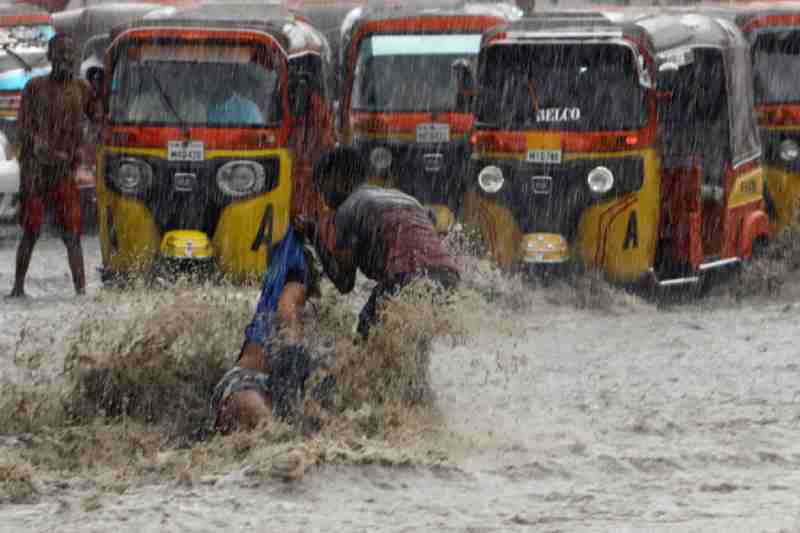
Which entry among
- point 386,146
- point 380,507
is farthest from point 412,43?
point 380,507

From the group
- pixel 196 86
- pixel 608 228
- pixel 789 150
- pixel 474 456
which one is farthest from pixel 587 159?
pixel 474 456

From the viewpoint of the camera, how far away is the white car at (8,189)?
658 inches

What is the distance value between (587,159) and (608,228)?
506 millimetres

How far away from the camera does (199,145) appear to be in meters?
14.0

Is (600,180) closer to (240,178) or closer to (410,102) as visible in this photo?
(240,178)

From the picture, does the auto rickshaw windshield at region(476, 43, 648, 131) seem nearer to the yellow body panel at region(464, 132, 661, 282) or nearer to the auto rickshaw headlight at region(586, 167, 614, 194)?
the yellow body panel at region(464, 132, 661, 282)

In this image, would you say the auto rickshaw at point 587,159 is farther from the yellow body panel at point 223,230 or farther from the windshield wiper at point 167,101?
the windshield wiper at point 167,101

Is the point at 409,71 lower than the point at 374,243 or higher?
higher

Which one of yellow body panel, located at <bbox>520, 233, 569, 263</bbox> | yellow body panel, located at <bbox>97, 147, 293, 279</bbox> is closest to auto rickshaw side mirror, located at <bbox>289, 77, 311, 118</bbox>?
yellow body panel, located at <bbox>97, 147, 293, 279</bbox>

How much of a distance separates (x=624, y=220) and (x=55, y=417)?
5472 mm

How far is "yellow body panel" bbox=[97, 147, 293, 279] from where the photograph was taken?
1389 cm

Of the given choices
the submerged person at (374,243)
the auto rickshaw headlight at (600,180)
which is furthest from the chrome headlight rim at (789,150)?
the submerged person at (374,243)

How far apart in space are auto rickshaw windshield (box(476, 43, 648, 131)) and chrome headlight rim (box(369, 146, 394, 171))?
2.70m

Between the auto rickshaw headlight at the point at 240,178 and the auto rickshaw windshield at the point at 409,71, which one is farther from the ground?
the auto rickshaw windshield at the point at 409,71
